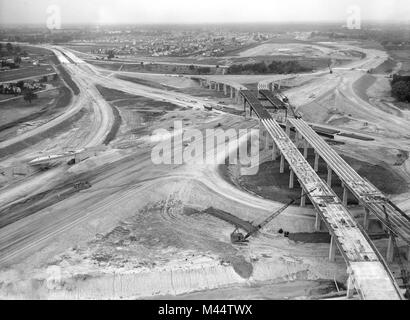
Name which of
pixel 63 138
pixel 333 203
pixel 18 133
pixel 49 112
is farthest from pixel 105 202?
pixel 49 112

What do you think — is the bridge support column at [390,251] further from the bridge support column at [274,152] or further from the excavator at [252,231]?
the bridge support column at [274,152]

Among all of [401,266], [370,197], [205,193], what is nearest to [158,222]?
[205,193]

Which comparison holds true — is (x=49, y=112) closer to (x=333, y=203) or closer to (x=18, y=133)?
(x=18, y=133)

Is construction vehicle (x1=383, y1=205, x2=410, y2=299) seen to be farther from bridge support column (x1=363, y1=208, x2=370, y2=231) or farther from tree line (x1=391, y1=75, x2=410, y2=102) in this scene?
tree line (x1=391, y1=75, x2=410, y2=102)

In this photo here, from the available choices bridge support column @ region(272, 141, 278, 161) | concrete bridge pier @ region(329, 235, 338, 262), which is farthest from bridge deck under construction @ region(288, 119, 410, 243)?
bridge support column @ region(272, 141, 278, 161)

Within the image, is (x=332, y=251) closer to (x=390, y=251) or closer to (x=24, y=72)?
(x=390, y=251)

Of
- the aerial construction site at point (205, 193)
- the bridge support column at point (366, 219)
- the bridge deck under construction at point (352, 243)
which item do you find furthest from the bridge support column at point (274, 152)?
the bridge support column at point (366, 219)
